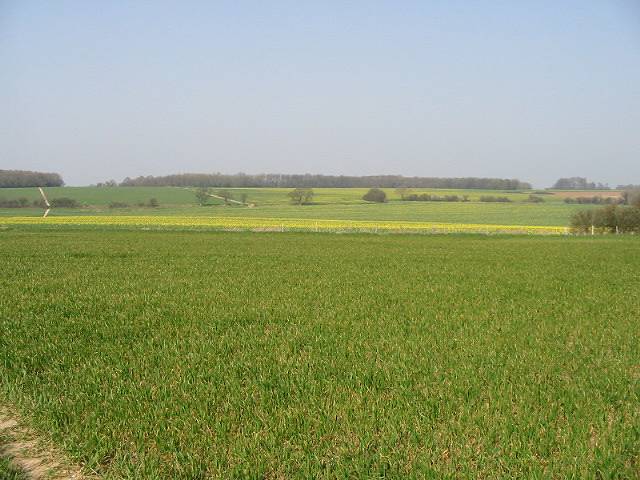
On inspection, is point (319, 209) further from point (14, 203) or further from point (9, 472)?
point (9, 472)

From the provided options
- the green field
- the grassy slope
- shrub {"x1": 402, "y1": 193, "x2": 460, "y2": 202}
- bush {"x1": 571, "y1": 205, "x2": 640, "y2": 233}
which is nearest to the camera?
the grassy slope

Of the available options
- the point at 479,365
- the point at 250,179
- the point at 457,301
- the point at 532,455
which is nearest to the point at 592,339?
the point at 479,365

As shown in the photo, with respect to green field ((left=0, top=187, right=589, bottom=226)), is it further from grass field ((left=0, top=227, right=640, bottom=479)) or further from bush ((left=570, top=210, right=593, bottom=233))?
grass field ((left=0, top=227, right=640, bottom=479))

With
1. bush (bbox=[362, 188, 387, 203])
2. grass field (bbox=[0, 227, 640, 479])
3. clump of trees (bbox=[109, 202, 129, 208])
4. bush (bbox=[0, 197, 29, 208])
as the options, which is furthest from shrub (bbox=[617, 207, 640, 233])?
bush (bbox=[0, 197, 29, 208])

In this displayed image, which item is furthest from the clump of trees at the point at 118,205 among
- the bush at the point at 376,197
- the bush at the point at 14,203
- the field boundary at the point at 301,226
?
the bush at the point at 376,197

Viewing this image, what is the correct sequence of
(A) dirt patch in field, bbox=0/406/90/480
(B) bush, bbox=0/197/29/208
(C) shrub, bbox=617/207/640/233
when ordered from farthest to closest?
(B) bush, bbox=0/197/29/208
(C) shrub, bbox=617/207/640/233
(A) dirt patch in field, bbox=0/406/90/480

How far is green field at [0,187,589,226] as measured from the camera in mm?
81312

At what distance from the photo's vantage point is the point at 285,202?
368 feet

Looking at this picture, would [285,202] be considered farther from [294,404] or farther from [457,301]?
[294,404]

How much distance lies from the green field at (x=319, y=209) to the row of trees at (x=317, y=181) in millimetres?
28100

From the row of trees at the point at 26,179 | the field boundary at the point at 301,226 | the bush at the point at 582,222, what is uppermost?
the row of trees at the point at 26,179

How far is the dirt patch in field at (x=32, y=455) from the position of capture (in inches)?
199

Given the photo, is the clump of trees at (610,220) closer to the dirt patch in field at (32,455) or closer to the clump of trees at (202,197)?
the dirt patch in field at (32,455)

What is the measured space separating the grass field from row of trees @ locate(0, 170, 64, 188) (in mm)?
114256
